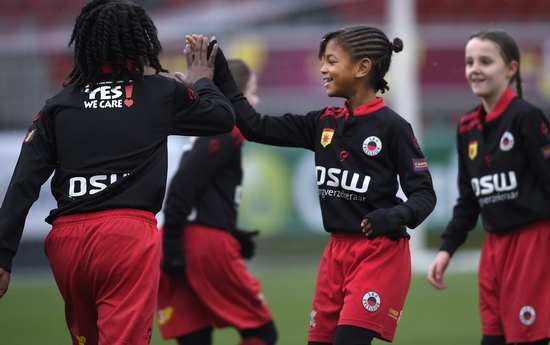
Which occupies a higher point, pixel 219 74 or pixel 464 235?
pixel 219 74

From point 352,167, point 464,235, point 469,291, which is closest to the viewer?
point 352,167

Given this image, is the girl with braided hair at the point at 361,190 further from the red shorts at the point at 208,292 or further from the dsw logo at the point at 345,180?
the red shorts at the point at 208,292

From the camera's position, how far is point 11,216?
11.6 feet

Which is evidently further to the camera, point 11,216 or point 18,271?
point 18,271

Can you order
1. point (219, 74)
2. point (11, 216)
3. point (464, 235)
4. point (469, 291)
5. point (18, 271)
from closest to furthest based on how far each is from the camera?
point (11, 216), point (219, 74), point (464, 235), point (469, 291), point (18, 271)

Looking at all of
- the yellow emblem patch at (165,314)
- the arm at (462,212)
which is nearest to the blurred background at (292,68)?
the yellow emblem patch at (165,314)

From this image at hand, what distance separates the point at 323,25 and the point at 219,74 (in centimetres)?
1169

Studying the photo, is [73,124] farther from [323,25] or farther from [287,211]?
[323,25]

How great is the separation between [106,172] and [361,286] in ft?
3.90

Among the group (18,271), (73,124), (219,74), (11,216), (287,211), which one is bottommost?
(18,271)

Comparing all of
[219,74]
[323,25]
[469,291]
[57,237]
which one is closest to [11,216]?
[57,237]

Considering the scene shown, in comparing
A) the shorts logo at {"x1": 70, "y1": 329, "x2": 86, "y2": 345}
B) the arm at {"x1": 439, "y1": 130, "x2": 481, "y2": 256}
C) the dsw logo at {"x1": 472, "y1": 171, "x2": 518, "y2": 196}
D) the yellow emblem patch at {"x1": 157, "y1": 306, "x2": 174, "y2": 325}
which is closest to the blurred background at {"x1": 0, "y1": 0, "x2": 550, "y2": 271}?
the yellow emblem patch at {"x1": 157, "y1": 306, "x2": 174, "y2": 325}

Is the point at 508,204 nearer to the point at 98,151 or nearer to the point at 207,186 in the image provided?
the point at 207,186

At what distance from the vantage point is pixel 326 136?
13.5 feet
